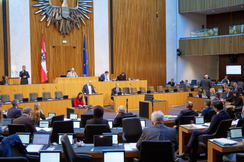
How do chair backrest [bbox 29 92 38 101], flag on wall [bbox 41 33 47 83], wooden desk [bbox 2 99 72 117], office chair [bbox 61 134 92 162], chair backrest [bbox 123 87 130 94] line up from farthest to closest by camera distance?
flag on wall [bbox 41 33 47 83] → chair backrest [bbox 123 87 130 94] → chair backrest [bbox 29 92 38 101] → wooden desk [bbox 2 99 72 117] → office chair [bbox 61 134 92 162]

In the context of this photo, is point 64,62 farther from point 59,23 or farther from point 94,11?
point 94,11

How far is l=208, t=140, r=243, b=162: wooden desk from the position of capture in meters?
3.71

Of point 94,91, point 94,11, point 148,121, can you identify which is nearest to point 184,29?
point 94,11

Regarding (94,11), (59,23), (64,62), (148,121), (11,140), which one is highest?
(94,11)

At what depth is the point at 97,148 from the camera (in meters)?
3.66

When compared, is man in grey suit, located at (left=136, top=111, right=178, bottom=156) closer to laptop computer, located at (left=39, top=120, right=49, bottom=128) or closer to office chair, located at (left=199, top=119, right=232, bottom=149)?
office chair, located at (left=199, top=119, right=232, bottom=149)

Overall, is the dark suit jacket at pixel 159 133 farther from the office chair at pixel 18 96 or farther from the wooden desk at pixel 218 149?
the office chair at pixel 18 96

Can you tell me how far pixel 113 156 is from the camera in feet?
10.5

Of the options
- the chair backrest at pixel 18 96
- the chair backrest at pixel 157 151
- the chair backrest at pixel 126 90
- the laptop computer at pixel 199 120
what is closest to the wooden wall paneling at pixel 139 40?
the chair backrest at pixel 126 90

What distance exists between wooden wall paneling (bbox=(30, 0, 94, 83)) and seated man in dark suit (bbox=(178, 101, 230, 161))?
980 cm

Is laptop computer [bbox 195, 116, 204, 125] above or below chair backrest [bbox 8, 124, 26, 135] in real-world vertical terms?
below

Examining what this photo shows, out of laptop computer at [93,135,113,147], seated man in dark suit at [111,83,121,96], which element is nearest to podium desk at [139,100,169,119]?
seated man in dark suit at [111,83,121,96]

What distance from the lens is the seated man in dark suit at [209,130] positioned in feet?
15.1

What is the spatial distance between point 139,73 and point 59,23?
5.90 meters
